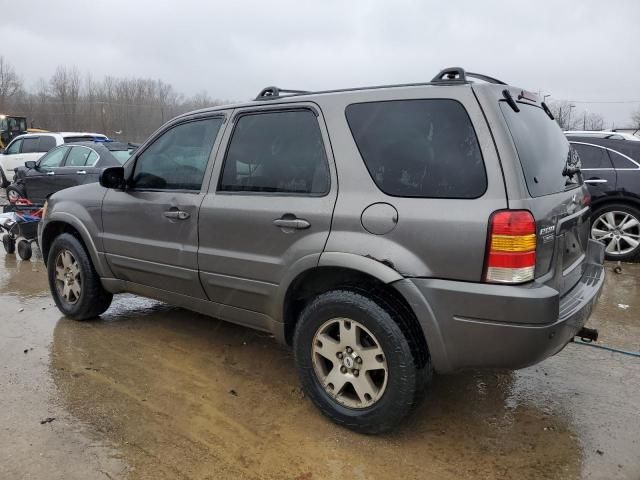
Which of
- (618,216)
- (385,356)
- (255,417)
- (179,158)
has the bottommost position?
(255,417)

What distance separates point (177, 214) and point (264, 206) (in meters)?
0.82

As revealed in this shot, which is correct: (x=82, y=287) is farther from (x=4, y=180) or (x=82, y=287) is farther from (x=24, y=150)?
(x=4, y=180)

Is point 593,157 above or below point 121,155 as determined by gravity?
above

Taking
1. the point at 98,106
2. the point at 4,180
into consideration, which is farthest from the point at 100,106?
the point at 4,180

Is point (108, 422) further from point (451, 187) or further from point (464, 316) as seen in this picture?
point (451, 187)

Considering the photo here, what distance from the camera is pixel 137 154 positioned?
162 inches

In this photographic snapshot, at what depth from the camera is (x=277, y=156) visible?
326 cm

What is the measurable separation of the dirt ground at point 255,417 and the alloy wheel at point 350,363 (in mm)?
227

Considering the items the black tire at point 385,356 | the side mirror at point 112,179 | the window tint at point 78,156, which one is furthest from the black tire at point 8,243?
the black tire at point 385,356

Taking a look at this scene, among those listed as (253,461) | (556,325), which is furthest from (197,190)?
(556,325)

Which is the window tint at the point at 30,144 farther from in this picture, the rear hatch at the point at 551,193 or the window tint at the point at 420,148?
the rear hatch at the point at 551,193

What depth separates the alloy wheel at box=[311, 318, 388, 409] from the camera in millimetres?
2797

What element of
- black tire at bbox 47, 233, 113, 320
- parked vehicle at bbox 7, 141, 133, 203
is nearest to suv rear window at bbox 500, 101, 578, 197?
black tire at bbox 47, 233, 113, 320

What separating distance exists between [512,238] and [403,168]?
2.21 feet
